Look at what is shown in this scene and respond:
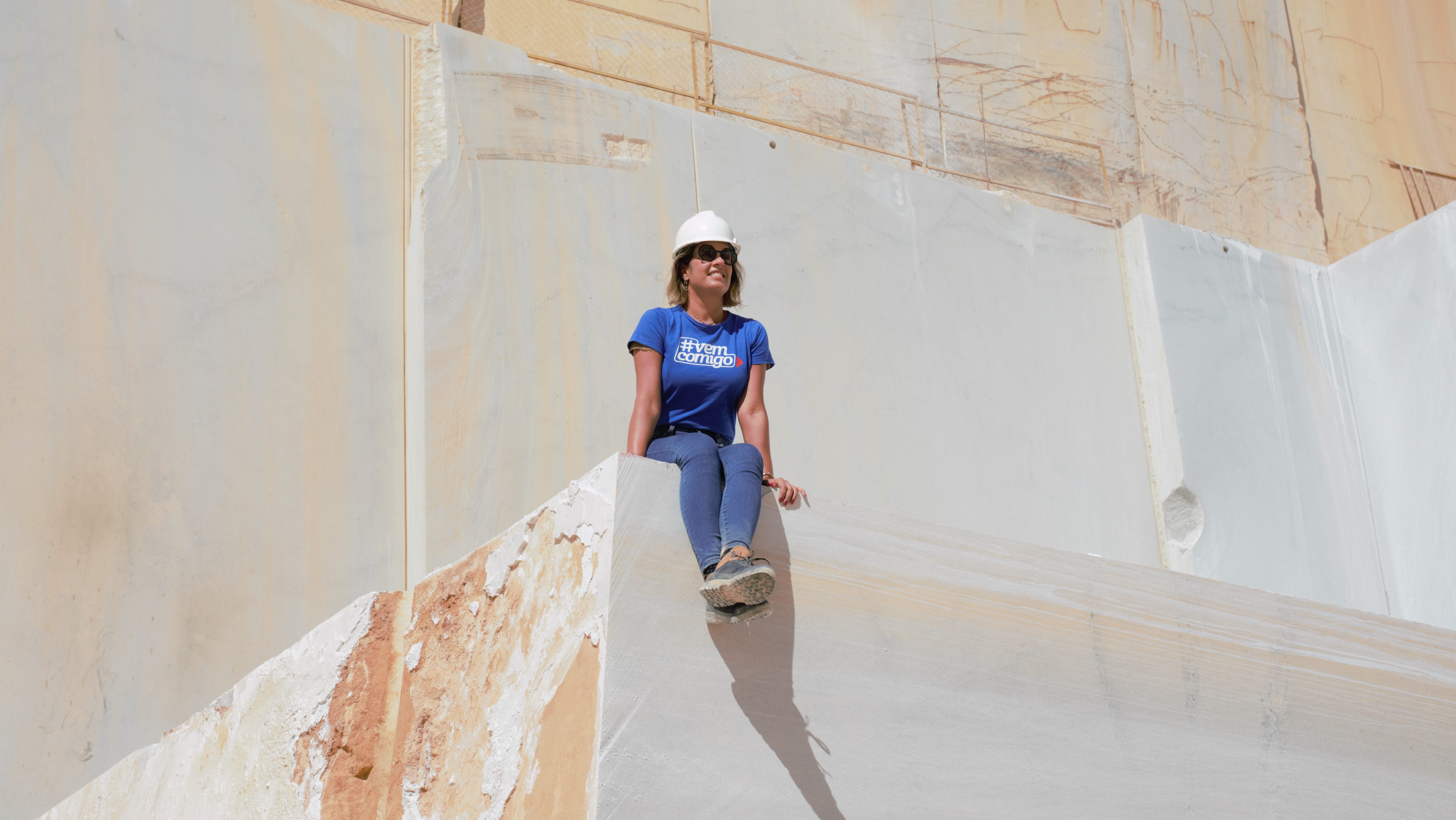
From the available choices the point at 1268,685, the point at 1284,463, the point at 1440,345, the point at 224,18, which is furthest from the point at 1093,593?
the point at 1440,345

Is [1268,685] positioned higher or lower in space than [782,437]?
lower

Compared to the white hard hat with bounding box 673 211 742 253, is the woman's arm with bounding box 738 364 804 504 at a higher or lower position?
lower

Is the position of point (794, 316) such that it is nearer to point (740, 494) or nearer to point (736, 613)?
point (740, 494)

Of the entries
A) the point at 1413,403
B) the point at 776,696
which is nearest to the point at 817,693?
the point at 776,696

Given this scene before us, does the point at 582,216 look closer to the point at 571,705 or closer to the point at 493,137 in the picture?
the point at 493,137

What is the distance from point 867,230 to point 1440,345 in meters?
3.61

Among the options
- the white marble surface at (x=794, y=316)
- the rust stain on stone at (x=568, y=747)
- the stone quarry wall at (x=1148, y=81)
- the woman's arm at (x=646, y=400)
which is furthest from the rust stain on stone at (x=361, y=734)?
the stone quarry wall at (x=1148, y=81)

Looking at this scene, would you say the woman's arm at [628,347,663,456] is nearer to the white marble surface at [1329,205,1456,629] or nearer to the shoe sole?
the shoe sole

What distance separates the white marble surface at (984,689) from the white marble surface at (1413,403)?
395 cm

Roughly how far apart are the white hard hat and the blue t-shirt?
0.66ft

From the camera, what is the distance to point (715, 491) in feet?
9.50

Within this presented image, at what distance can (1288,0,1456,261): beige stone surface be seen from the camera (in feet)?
31.2

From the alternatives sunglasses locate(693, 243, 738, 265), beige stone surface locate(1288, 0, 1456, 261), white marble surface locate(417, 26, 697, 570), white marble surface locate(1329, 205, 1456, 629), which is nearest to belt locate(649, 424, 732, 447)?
sunglasses locate(693, 243, 738, 265)

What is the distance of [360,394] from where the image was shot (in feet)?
16.7
